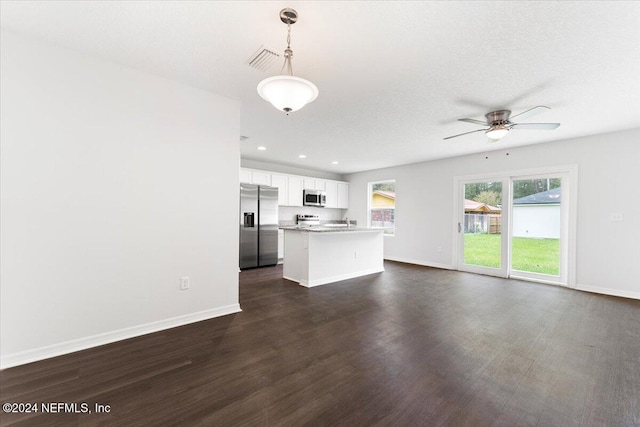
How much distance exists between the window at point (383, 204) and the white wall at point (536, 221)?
2.77 metres

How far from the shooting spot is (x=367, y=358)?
2.25 meters

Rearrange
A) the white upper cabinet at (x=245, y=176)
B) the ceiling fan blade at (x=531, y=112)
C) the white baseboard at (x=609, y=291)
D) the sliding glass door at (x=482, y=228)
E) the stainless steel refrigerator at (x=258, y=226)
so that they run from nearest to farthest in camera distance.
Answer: the ceiling fan blade at (x=531, y=112) → the white baseboard at (x=609, y=291) → the sliding glass door at (x=482, y=228) → the stainless steel refrigerator at (x=258, y=226) → the white upper cabinet at (x=245, y=176)

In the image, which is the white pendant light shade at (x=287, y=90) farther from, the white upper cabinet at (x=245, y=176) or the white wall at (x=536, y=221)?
the white wall at (x=536, y=221)

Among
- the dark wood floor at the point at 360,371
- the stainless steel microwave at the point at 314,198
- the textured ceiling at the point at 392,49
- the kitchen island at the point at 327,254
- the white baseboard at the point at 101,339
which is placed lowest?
the dark wood floor at the point at 360,371

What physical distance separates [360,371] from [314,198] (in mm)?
5704

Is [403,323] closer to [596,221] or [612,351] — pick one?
[612,351]

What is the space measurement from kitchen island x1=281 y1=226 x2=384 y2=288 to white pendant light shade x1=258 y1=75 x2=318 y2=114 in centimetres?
287

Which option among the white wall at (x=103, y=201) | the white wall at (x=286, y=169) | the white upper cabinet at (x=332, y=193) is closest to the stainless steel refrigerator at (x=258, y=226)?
the white wall at (x=286, y=169)

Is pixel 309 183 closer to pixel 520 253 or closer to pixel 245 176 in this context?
pixel 245 176

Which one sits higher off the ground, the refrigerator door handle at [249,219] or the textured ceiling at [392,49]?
the textured ceiling at [392,49]

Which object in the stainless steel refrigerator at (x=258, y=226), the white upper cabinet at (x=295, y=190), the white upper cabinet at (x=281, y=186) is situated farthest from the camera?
the white upper cabinet at (x=295, y=190)

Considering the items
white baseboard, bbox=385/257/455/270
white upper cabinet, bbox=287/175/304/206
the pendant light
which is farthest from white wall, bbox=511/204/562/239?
the pendant light

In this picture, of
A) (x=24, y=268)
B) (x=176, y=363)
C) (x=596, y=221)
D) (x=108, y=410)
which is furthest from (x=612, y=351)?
(x=24, y=268)

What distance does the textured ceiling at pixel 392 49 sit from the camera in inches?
72.1
